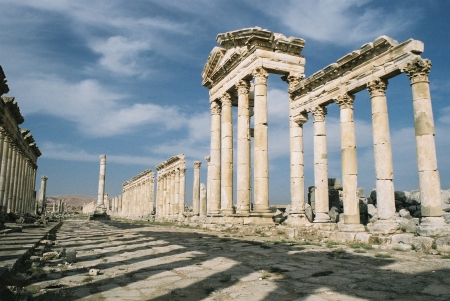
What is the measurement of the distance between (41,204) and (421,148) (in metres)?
56.5

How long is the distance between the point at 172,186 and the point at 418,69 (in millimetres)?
31155

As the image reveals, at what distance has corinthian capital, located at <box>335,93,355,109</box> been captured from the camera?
14156 millimetres

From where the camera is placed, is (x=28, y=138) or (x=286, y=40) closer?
(x=286, y=40)

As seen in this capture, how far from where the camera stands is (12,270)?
525cm

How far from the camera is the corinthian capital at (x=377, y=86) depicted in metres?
12.5

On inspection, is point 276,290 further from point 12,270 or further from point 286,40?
point 286,40

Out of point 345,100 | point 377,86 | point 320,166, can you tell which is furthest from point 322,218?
point 377,86

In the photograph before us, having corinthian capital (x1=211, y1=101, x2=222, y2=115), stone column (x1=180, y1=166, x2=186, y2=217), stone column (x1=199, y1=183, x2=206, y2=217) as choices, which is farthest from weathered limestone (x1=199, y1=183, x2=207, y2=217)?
corinthian capital (x1=211, y1=101, x2=222, y2=115)

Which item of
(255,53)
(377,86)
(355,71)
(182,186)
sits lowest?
(182,186)

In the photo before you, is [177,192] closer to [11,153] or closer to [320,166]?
[11,153]

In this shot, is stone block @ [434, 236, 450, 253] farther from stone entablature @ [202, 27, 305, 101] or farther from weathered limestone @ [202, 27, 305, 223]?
stone entablature @ [202, 27, 305, 101]

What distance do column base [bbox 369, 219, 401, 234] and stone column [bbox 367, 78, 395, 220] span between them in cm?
15

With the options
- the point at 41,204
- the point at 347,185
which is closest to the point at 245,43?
the point at 347,185

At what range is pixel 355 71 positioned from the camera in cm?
1348
